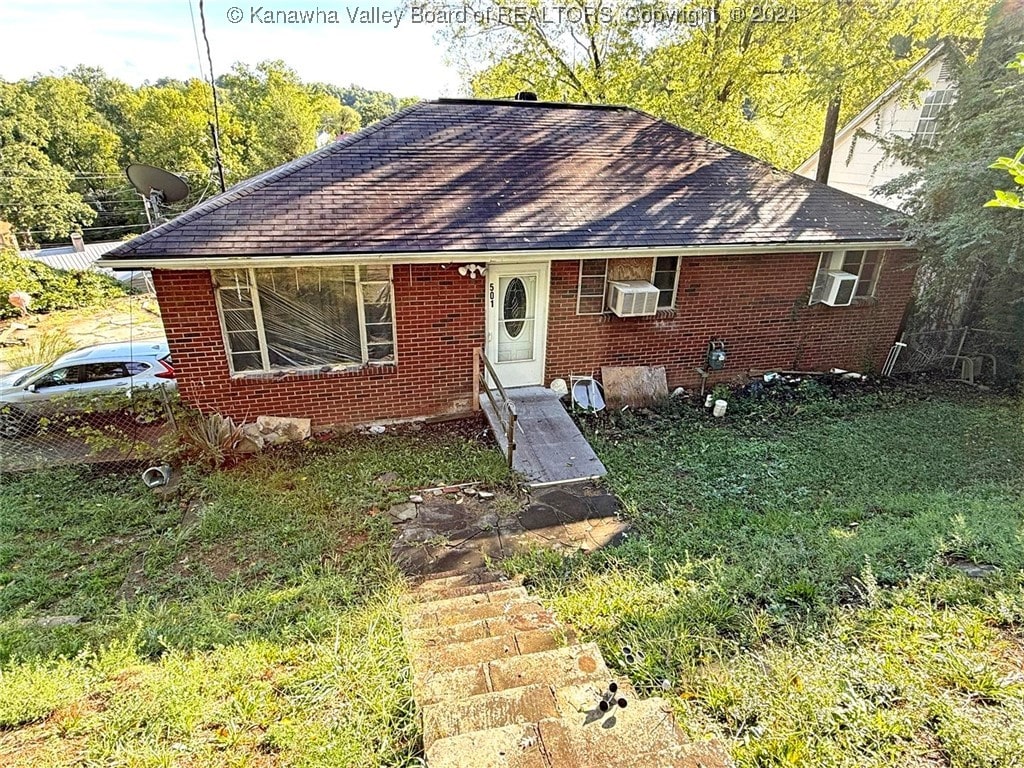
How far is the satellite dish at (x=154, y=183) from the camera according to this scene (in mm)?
7920

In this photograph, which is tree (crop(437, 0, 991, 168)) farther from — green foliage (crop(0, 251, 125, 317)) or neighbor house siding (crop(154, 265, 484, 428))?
green foliage (crop(0, 251, 125, 317))

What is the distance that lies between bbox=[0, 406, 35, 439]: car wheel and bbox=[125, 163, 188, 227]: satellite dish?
3.72m

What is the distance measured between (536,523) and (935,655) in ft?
11.3

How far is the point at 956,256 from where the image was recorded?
7938 millimetres

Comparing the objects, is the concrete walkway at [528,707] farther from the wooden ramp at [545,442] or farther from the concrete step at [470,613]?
the wooden ramp at [545,442]

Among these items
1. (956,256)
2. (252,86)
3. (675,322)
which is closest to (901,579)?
(675,322)

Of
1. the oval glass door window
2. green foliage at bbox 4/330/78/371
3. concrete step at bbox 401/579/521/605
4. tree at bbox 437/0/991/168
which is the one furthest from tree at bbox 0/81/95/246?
concrete step at bbox 401/579/521/605

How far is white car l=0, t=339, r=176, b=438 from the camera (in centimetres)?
709

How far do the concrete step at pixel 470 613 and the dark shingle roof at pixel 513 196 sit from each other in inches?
172

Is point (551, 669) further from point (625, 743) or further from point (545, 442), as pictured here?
point (545, 442)

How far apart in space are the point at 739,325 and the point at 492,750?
807 cm

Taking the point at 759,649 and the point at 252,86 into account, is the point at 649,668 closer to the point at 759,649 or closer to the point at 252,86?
the point at 759,649

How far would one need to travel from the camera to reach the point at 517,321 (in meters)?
7.64

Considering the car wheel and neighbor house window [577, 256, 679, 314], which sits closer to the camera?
the car wheel
